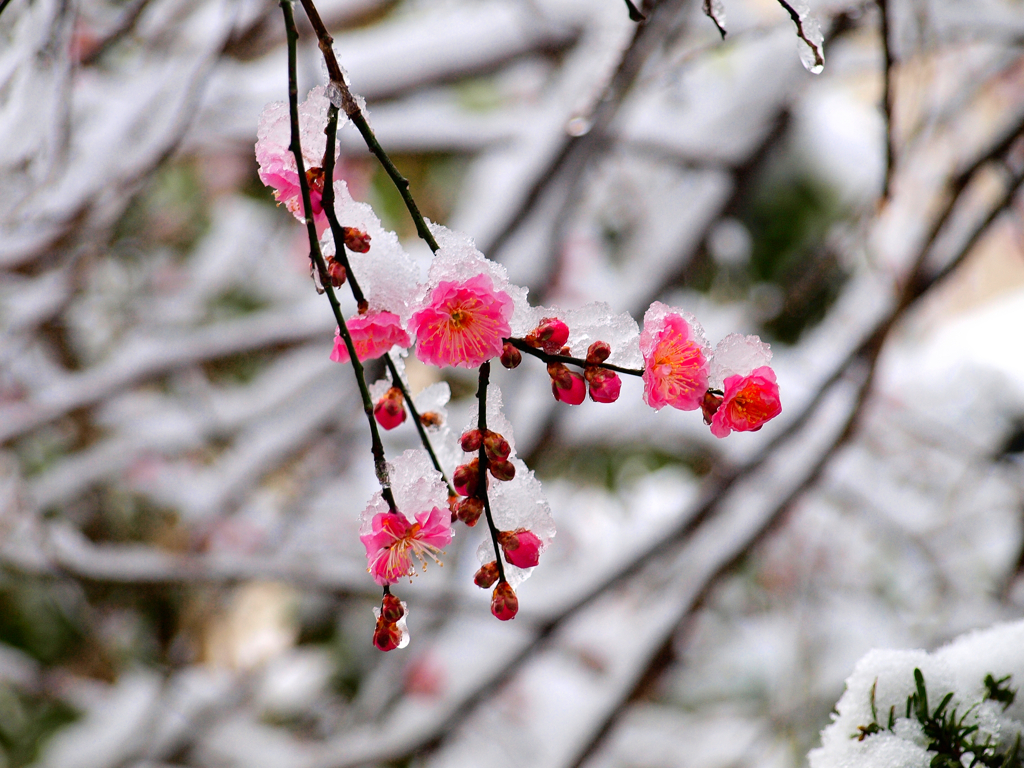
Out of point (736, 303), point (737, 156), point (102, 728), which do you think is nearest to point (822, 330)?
point (736, 303)

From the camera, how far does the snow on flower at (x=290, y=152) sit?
0.52m

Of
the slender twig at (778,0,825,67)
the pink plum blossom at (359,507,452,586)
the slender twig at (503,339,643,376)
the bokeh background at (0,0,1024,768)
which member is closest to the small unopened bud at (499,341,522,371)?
the slender twig at (503,339,643,376)

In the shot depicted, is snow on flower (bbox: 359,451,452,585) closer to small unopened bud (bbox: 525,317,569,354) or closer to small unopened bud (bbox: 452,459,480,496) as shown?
small unopened bud (bbox: 452,459,480,496)

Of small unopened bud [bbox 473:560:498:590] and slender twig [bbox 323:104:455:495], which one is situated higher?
slender twig [bbox 323:104:455:495]

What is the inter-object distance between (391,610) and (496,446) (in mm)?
132

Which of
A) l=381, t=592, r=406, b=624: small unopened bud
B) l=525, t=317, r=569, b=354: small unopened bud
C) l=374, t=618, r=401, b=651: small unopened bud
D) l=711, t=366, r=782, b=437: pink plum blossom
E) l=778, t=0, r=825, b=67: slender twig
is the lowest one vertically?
l=374, t=618, r=401, b=651: small unopened bud

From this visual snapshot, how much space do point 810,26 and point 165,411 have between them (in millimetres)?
2853

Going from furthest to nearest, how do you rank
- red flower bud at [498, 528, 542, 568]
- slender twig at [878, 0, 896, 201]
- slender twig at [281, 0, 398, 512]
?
slender twig at [878, 0, 896, 201] → red flower bud at [498, 528, 542, 568] → slender twig at [281, 0, 398, 512]

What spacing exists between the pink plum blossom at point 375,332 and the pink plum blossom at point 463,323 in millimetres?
14

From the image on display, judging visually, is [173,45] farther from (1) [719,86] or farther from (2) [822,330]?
(2) [822,330]

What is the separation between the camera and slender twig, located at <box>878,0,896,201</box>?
33.0 inches

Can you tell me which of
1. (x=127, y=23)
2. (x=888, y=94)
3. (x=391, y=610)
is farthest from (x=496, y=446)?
(x=127, y=23)

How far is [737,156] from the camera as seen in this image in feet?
6.73

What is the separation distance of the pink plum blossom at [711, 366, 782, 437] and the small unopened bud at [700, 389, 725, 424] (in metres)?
0.01
